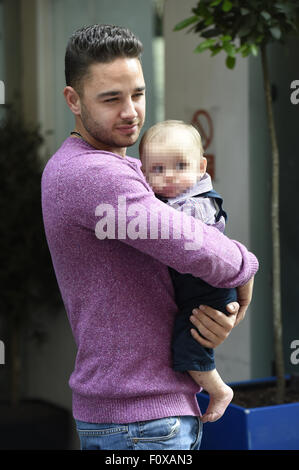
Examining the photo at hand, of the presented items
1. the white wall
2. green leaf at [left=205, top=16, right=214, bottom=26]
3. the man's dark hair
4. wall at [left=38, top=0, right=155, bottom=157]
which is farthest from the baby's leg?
wall at [left=38, top=0, right=155, bottom=157]

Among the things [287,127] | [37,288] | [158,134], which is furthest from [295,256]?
[37,288]

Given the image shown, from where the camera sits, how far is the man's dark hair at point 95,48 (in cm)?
140

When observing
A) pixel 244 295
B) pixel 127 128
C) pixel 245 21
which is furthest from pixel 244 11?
pixel 244 295

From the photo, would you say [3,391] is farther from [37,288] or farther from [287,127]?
[287,127]

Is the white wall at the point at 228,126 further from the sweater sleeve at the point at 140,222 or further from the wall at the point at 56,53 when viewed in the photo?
the sweater sleeve at the point at 140,222

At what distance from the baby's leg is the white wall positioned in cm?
166

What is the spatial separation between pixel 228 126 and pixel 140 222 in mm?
2056

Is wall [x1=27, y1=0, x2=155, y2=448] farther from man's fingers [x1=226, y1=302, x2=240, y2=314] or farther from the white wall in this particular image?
man's fingers [x1=226, y1=302, x2=240, y2=314]

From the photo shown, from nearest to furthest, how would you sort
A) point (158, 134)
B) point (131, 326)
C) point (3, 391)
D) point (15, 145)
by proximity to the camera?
point (131, 326)
point (158, 134)
point (15, 145)
point (3, 391)

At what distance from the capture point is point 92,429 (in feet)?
4.84

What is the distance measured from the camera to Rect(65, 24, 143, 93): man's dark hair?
1.40 metres

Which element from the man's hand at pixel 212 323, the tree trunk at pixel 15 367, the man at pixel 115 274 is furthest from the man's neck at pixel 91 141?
the tree trunk at pixel 15 367

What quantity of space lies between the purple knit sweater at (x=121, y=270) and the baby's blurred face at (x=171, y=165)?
0.30 ft
